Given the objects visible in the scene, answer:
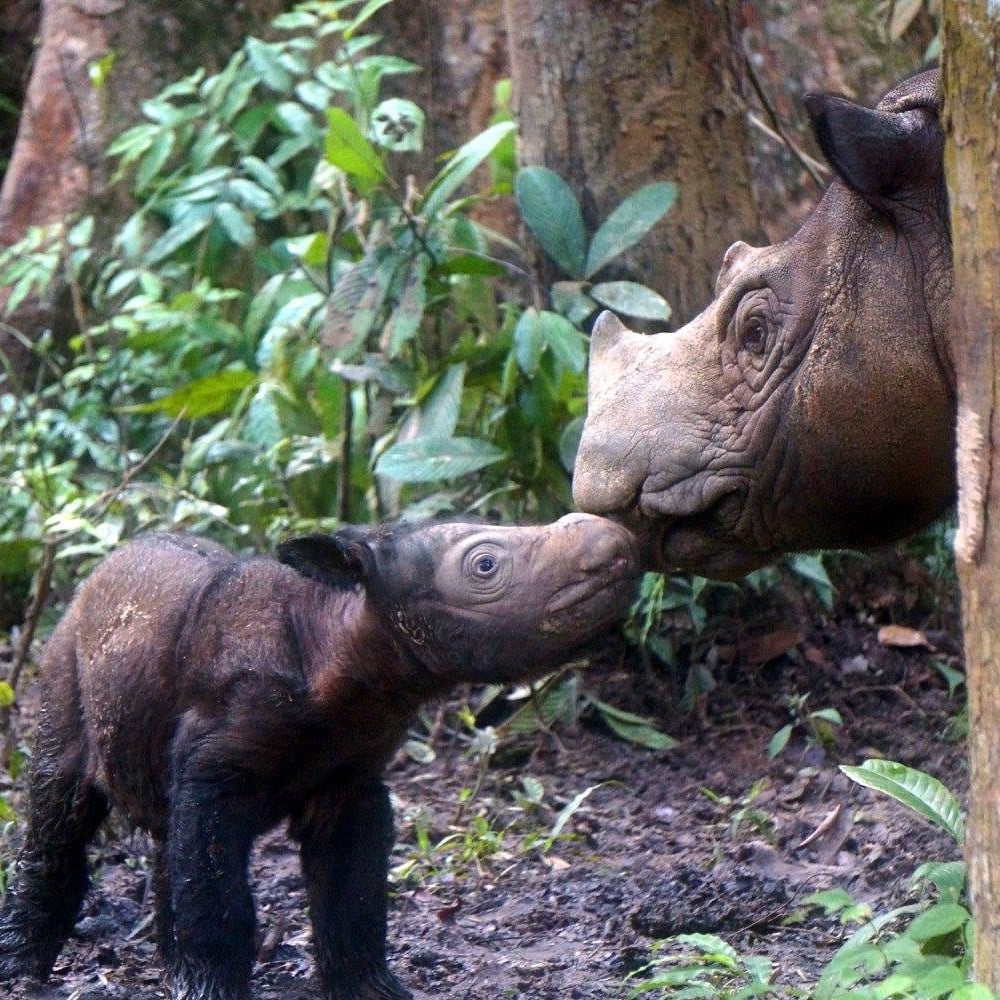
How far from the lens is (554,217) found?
20.4 feet

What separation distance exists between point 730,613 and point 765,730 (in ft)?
1.70

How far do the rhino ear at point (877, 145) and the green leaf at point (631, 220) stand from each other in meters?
1.66

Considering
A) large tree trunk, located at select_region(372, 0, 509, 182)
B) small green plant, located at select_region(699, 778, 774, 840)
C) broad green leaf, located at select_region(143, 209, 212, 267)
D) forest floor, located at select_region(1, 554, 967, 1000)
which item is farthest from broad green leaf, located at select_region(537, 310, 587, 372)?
large tree trunk, located at select_region(372, 0, 509, 182)

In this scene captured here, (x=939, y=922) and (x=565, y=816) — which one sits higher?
(x=939, y=922)

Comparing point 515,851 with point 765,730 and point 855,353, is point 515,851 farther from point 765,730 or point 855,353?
point 855,353

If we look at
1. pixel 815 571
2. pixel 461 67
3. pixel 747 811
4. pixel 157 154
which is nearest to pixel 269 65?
pixel 157 154

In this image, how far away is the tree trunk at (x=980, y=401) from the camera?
3.09 metres

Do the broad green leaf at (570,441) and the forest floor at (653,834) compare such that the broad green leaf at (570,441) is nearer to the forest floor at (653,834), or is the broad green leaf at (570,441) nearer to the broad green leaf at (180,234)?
the forest floor at (653,834)

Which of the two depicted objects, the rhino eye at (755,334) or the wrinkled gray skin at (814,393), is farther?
the rhino eye at (755,334)

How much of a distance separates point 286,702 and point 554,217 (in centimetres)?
276

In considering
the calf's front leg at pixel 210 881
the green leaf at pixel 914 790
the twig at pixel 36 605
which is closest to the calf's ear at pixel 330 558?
the calf's front leg at pixel 210 881

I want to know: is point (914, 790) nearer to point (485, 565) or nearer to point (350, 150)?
point (485, 565)

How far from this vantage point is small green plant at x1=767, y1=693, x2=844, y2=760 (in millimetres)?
5895

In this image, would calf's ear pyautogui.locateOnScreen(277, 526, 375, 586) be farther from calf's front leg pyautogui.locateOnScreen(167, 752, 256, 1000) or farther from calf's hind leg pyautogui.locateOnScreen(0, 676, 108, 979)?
calf's hind leg pyautogui.locateOnScreen(0, 676, 108, 979)
